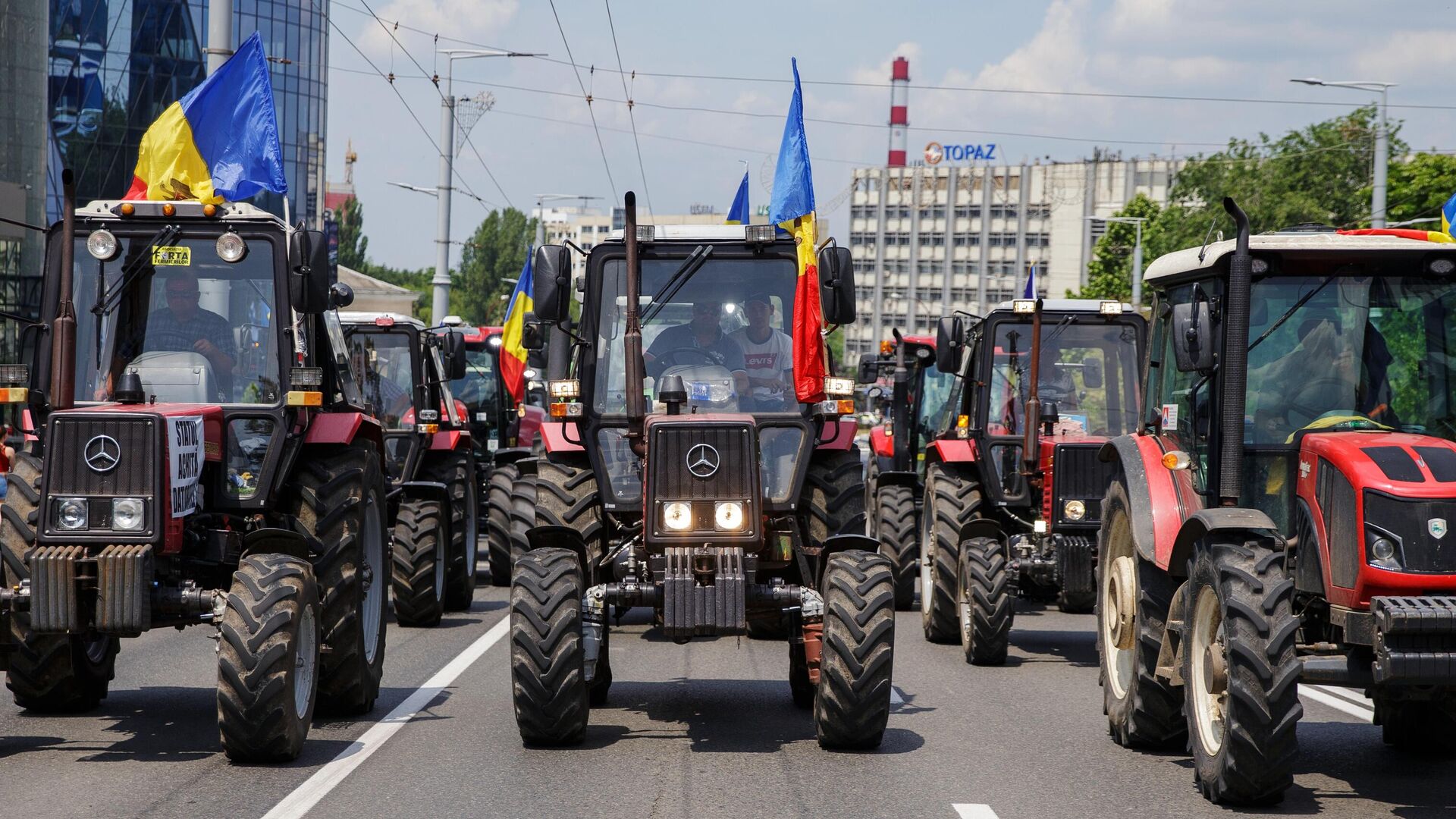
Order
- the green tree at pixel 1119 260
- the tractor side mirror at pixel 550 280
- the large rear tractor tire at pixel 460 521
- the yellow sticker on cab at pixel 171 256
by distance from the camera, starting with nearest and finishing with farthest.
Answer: the tractor side mirror at pixel 550 280 < the yellow sticker on cab at pixel 171 256 < the large rear tractor tire at pixel 460 521 < the green tree at pixel 1119 260

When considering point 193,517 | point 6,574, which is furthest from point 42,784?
point 193,517

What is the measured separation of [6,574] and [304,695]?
1484 mm

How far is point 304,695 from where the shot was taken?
27.6 ft

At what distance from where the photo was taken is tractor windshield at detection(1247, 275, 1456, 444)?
25.8 ft

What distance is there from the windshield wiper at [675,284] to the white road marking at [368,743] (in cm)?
265

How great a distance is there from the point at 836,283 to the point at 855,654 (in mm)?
2174

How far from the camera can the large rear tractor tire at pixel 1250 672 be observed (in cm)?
687

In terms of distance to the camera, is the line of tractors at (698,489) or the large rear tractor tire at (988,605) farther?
the large rear tractor tire at (988,605)

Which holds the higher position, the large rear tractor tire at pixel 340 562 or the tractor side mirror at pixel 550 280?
the tractor side mirror at pixel 550 280

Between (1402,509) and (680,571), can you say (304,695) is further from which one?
(1402,509)

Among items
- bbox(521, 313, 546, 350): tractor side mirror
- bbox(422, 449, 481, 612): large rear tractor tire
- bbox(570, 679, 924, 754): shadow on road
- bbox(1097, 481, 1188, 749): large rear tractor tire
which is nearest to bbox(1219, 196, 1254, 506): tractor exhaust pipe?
bbox(1097, 481, 1188, 749): large rear tractor tire

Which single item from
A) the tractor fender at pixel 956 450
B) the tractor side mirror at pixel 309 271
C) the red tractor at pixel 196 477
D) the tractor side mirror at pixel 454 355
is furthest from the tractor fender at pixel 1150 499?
the tractor side mirror at pixel 454 355

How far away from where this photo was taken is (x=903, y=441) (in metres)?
17.9

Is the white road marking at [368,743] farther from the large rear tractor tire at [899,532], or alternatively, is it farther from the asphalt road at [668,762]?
the large rear tractor tire at [899,532]
